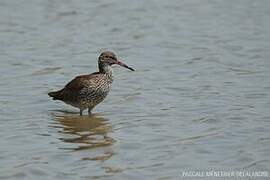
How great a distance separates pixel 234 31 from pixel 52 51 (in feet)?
13.9

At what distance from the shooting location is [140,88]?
47.1ft

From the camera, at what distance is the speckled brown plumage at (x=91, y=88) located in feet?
41.3

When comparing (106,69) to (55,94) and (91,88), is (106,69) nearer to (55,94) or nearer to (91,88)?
(91,88)

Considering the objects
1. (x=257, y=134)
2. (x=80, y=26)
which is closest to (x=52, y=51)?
(x=80, y=26)

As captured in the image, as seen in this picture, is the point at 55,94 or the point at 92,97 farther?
the point at 55,94

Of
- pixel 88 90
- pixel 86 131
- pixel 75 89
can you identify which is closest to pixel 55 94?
pixel 75 89

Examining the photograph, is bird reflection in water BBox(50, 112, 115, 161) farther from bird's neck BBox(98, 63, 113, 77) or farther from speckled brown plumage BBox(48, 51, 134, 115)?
bird's neck BBox(98, 63, 113, 77)

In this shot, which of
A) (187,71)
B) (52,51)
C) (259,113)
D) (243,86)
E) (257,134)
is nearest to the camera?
(257,134)

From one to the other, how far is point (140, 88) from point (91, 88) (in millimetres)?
1949

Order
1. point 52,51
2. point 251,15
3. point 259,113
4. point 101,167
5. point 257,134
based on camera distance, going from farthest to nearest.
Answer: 1. point 251,15
2. point 52,51
3. point 259,113
4. point 257,134
5. point 101,167

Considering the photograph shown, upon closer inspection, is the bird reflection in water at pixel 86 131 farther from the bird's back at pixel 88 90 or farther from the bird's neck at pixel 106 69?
the bird's neck at pixel 106 69

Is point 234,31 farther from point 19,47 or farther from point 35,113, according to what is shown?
point 35,113

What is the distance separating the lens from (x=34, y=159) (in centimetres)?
1027

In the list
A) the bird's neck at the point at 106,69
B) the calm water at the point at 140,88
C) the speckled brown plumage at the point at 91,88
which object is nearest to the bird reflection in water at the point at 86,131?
the calm water at the point at 140,88
